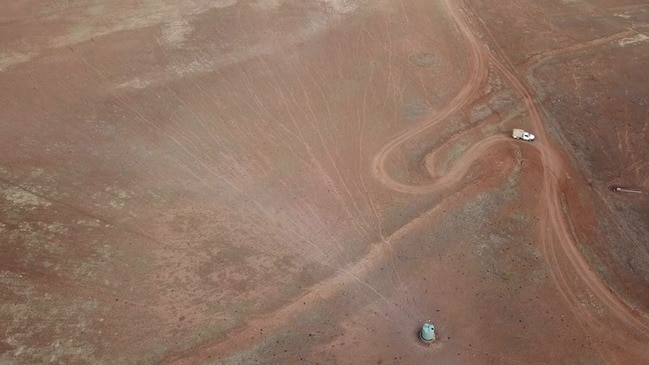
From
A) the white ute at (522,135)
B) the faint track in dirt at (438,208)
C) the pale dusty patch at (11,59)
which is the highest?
the pale dusty patch at (11,59)

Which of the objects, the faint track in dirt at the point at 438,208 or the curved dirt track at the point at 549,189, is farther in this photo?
the curved dirt track at the point at 549,189

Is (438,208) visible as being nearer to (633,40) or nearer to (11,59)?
(633,40)

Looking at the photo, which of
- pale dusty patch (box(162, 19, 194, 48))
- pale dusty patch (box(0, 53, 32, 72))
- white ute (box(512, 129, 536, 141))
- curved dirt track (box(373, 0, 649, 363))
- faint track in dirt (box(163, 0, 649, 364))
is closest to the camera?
faint track in dirt (box(163, 0, 649, 364))

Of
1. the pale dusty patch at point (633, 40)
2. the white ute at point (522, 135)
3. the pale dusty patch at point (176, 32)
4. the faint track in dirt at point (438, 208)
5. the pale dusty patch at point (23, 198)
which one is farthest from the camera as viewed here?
the pale dusty patch at point (633, 40)

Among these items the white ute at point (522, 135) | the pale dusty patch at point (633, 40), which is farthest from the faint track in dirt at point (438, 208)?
the pale dusty patch at point (633, 40)

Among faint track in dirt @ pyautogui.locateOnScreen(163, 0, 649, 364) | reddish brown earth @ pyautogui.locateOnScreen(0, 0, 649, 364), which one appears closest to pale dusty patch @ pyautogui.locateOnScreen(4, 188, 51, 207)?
reddish brown earth @ pyautogui.locateOnScreen(0, 0, 649, 364)

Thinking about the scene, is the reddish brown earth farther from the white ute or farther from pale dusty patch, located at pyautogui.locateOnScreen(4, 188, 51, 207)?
the white ute

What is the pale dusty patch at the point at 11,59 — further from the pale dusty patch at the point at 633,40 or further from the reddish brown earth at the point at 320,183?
the pale dusty patch at the point at 633,40
